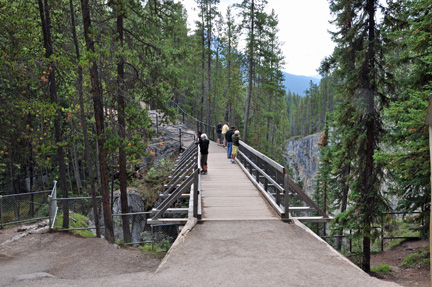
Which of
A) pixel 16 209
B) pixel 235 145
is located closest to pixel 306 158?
pixel 235 145

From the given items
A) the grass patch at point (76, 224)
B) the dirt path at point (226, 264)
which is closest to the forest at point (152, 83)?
the grass patch at point (76, 224)

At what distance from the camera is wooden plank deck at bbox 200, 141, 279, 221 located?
8.45 m

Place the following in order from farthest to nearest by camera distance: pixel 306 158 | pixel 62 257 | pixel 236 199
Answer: pixel 306 158
pixel 62 257
pixel 236 199

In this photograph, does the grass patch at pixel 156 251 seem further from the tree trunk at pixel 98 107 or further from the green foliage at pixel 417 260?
the green foliage at pixel 417 260

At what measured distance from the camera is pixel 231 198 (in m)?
9.91

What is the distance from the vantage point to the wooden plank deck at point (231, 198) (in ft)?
27.7

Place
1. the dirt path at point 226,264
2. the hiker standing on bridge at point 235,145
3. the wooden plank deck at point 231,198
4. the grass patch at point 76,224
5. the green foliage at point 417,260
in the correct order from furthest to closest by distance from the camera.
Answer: the hiker standing on bridge at point 235,145
the grass patch at point 76,224
the green foliage at point 417,260
the wooden plank deck at point 231,198
the dirt path at point 226,264

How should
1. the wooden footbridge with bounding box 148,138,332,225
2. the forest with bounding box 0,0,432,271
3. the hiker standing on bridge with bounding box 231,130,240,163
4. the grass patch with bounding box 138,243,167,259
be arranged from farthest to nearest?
the hiker standing on bridge with bounding box 231,130,240,163 → the grass patch with bounding box 138,243,167,259 → the forest with bounding box 0,0,432,271 → the wooden footbridge with bounding box 148,138,332,225

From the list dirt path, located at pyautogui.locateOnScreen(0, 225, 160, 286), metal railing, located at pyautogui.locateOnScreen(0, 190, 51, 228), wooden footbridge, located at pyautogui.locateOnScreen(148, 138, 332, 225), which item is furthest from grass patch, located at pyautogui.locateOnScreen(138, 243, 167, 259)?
metal railing, located at pyautogui.locateOnScreen(0, 190, 51, 228)

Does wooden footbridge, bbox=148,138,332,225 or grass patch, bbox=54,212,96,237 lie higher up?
wooden footbridge, bbox=148,138,332,225

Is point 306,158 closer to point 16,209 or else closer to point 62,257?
point 16,209

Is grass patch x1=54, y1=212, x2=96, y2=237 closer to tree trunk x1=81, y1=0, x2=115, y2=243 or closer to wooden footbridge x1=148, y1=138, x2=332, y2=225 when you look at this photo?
tree trunk x1=81, y1=0, x2=115, y2=243

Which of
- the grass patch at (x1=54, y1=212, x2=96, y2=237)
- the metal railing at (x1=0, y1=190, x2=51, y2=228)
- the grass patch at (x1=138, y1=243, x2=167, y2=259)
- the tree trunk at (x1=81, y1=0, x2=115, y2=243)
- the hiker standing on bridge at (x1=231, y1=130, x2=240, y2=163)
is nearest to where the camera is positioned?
the tree trunk at (x1=81, y1=0, x2=115, y2=243)

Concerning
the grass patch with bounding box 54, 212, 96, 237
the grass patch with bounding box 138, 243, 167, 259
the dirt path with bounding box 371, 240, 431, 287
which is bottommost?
the dirt path with bounding box 371, 240, 431, 287
